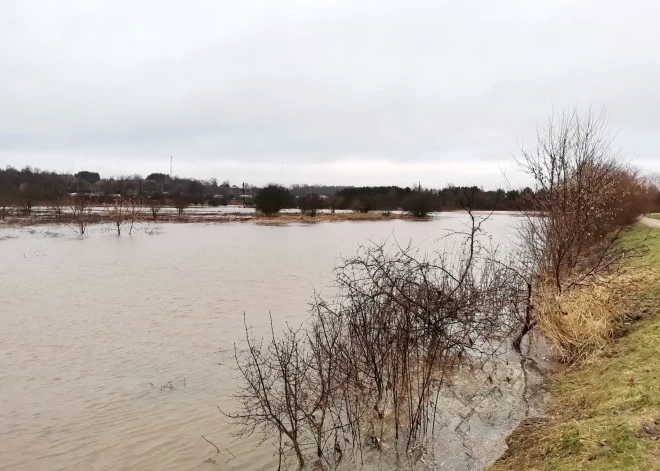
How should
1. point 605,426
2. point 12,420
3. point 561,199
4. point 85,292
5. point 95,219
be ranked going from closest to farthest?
point 605,426 < point 12,420 < point 561,199 < point 85,292 < point 95,219

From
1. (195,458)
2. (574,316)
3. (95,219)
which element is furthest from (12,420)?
(95,219)

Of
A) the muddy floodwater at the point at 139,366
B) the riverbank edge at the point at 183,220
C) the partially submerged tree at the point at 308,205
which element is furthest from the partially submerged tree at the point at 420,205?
the muddy floodwater at the point at 139,366

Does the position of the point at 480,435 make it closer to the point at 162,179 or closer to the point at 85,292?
the point at 85,292

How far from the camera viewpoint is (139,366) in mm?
8203

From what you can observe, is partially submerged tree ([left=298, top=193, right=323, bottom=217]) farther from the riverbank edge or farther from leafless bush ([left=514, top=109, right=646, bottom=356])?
leafless bush ([left=514, top=109, right=646, bottom=356])

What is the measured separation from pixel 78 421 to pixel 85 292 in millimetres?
9466

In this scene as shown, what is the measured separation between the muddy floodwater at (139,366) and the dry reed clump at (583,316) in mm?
958

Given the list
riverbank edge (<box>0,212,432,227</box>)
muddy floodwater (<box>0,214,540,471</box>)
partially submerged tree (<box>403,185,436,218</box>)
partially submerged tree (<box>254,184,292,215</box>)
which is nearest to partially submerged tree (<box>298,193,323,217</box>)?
riverbank edge (<box>0,212,432,227</box>)

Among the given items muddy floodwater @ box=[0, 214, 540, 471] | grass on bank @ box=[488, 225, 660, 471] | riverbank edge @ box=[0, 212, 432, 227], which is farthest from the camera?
riverbank edge @ box=[0, 212, 432, 227]

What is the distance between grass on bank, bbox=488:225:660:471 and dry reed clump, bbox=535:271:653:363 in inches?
10.9

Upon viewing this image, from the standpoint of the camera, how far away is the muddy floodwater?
5445 mm

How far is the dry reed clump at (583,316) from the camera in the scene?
24.6 feet

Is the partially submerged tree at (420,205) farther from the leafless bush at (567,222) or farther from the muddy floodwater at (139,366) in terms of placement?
the leafless bush at (567,222)

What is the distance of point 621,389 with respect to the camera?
200 inches
